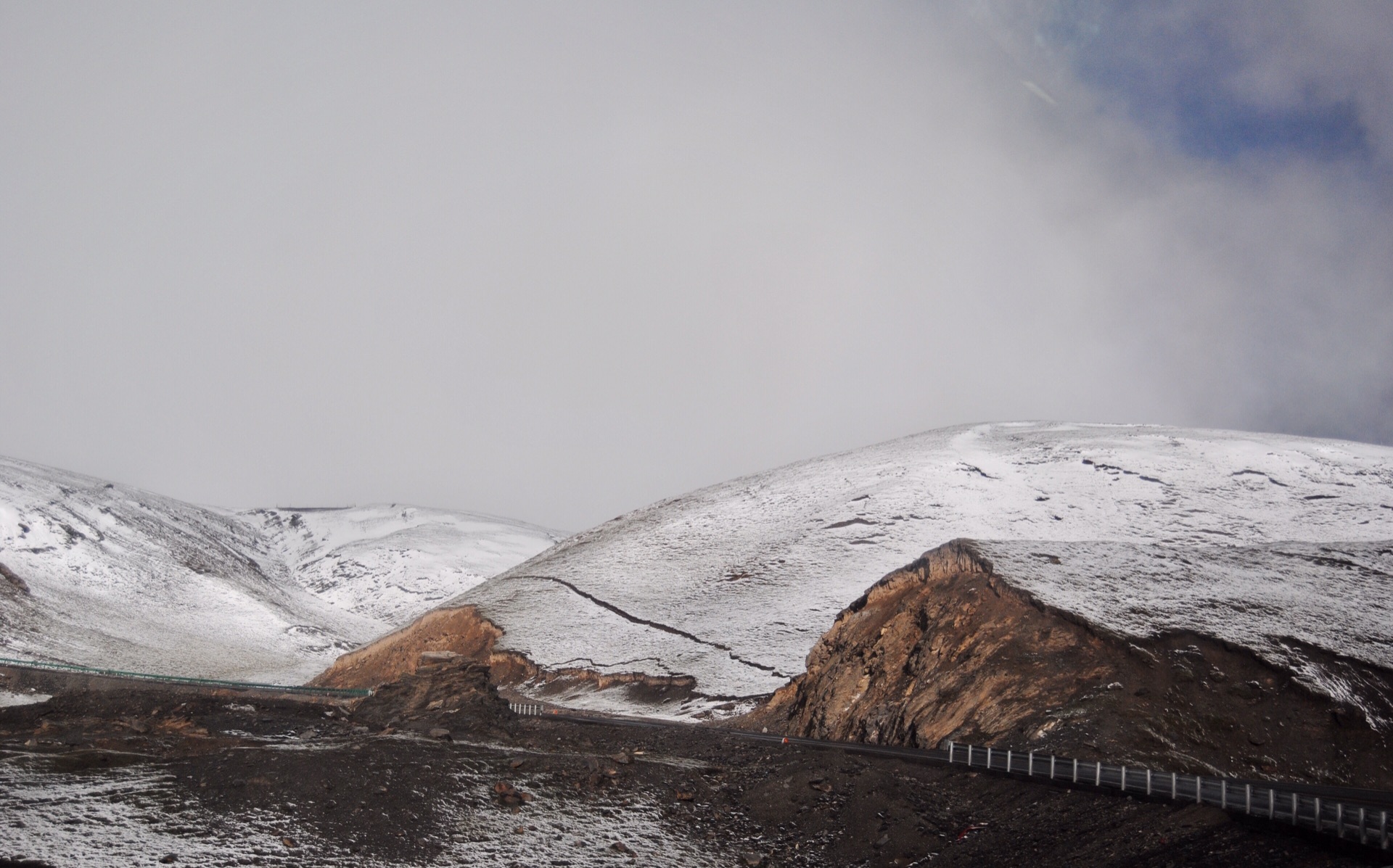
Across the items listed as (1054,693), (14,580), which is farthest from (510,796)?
(14,580)

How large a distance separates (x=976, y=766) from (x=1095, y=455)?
A: 63.8 meters

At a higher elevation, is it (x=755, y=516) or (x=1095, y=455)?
(x=1095, y=455)

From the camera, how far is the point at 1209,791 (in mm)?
18641

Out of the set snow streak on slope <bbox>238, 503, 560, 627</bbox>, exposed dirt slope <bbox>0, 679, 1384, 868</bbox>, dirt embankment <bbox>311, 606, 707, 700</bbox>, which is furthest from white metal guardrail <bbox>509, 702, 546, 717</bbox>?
snow streak on slope <bbox>238, 503, 560, 627</bbox>

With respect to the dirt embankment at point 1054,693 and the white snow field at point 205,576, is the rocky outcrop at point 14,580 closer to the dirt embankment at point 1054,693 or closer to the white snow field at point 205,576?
the white snow field at point 205,576

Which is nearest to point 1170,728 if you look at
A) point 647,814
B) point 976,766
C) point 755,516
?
point 976,766

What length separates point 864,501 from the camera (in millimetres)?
75438

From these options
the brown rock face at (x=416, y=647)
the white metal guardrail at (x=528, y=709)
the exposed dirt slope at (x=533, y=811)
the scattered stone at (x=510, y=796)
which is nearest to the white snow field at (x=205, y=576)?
the brown rock face at (x=416, y=647)

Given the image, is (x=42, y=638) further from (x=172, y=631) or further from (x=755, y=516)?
(x=755, y=516)

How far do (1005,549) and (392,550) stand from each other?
117 m

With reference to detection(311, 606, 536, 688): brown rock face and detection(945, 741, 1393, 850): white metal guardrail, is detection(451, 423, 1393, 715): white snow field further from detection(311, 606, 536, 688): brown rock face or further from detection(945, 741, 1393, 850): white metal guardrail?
detection(945, 741, 1393, 850): white metal guardrail

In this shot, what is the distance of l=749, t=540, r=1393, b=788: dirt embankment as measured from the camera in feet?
79.9

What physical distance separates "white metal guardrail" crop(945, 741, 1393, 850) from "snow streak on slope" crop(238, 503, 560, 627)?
9050 centimetres

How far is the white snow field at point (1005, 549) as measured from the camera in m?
32.7
